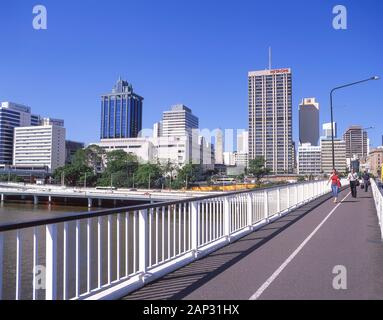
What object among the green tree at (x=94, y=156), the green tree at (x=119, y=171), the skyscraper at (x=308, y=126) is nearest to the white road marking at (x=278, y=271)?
the skyscraper at (x=308, y=126)

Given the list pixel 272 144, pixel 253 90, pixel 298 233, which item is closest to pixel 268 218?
pixel 298 233

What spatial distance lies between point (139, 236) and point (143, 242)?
0.14 meters

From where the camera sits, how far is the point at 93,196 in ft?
244

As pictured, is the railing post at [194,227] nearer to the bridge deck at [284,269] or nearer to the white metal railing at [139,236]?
the white metal railing at [139,236]

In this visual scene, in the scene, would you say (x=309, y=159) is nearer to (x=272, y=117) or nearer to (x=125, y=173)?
(x=272, y=117)

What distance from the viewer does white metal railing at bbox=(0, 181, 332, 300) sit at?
420 cm

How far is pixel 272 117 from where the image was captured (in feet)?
411

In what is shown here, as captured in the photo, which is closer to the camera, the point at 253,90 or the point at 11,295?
the point at 11,295

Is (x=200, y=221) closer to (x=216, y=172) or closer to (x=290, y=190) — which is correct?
(x=290, y=190)

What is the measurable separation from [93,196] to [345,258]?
70510 mm

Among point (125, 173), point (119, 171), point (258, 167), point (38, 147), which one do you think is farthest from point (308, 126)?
point (38, 147)

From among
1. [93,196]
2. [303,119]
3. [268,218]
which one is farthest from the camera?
[93,196]

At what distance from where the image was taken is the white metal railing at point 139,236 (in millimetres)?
4203
